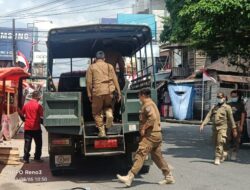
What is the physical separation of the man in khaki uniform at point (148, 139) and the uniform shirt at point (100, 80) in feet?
3.01

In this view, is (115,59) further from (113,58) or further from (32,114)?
(32,114)

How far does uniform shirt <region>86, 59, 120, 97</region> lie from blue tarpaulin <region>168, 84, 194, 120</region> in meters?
21.5

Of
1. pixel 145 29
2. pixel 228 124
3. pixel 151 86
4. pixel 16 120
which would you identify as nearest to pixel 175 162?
pixel 228 124

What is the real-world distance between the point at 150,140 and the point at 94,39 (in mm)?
3213

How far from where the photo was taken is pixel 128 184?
30.1 feet

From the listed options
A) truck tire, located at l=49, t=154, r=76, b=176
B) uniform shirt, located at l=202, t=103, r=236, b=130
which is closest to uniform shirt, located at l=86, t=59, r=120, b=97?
truck tire, located at l=49, t=154, r=76, b=176

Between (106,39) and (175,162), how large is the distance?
3401 mm

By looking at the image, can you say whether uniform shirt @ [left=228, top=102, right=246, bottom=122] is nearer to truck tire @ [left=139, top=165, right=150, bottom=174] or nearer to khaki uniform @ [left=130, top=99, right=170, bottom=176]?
truck tire @ [left=139, top=165, right=150, bottom=174]

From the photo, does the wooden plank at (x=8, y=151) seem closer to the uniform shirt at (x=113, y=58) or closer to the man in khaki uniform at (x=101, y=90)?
the uniform shirt at (x=113, y=58)

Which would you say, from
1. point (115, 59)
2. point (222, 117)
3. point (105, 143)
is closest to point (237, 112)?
point (222, 117)

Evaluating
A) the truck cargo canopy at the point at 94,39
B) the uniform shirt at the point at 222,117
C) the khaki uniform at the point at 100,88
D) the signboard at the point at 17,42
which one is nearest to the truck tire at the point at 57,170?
the khaki uniform at the point at 100,88

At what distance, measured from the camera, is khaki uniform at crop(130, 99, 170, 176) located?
30.3 ft

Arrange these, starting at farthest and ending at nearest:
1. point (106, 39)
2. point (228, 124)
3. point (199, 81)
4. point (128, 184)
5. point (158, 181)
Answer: point (199, 81)
point (228, 124)
point (106, 39)
point (158, 181)
point (128, 184)

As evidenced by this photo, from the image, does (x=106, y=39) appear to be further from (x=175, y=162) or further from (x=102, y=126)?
(x=175, y=162)
